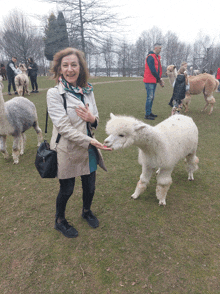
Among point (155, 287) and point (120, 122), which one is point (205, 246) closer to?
point (155, 287)

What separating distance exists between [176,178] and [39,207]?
2316mm

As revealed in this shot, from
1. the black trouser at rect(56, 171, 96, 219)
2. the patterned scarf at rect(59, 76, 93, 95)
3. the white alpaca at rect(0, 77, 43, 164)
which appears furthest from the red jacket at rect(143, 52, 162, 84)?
the black trouser at rect(56, 171, 96, 219)

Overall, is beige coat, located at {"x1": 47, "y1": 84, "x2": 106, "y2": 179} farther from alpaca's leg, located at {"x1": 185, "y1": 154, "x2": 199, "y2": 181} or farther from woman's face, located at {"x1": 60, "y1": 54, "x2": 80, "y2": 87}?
alpaca's leg, located at {"x1": 185, "y1": 154, "x2": 199, "y2": 181}

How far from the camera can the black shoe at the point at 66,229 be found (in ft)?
7.35

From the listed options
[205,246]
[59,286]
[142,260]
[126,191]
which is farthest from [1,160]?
[205,246]

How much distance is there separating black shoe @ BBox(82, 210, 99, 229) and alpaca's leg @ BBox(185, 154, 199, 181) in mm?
1820

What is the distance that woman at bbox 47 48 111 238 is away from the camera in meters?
1.72

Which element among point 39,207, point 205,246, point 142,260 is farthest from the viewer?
point 39,207

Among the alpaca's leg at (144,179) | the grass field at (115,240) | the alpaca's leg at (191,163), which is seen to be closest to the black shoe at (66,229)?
the grass field at (115,240)

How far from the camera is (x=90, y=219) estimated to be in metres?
2.44

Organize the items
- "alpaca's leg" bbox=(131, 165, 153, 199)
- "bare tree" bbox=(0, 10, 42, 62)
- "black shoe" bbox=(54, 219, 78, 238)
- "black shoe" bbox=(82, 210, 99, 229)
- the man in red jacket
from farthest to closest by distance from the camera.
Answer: "bare tree" bbox=(0, 10, 42, 62) → the man in red jacket → "alpaca's leg" bbox=(131, 165, 153, 199) → "black shoe" bbox=(82, 210, 99, 229) → "black shoe" bbox=(54, 219, 78, 238)

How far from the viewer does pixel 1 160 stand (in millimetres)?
4094

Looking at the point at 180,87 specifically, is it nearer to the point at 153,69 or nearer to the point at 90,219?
the point at 153,69

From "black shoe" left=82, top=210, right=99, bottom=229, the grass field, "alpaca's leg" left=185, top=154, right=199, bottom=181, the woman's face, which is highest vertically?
the woman's face
